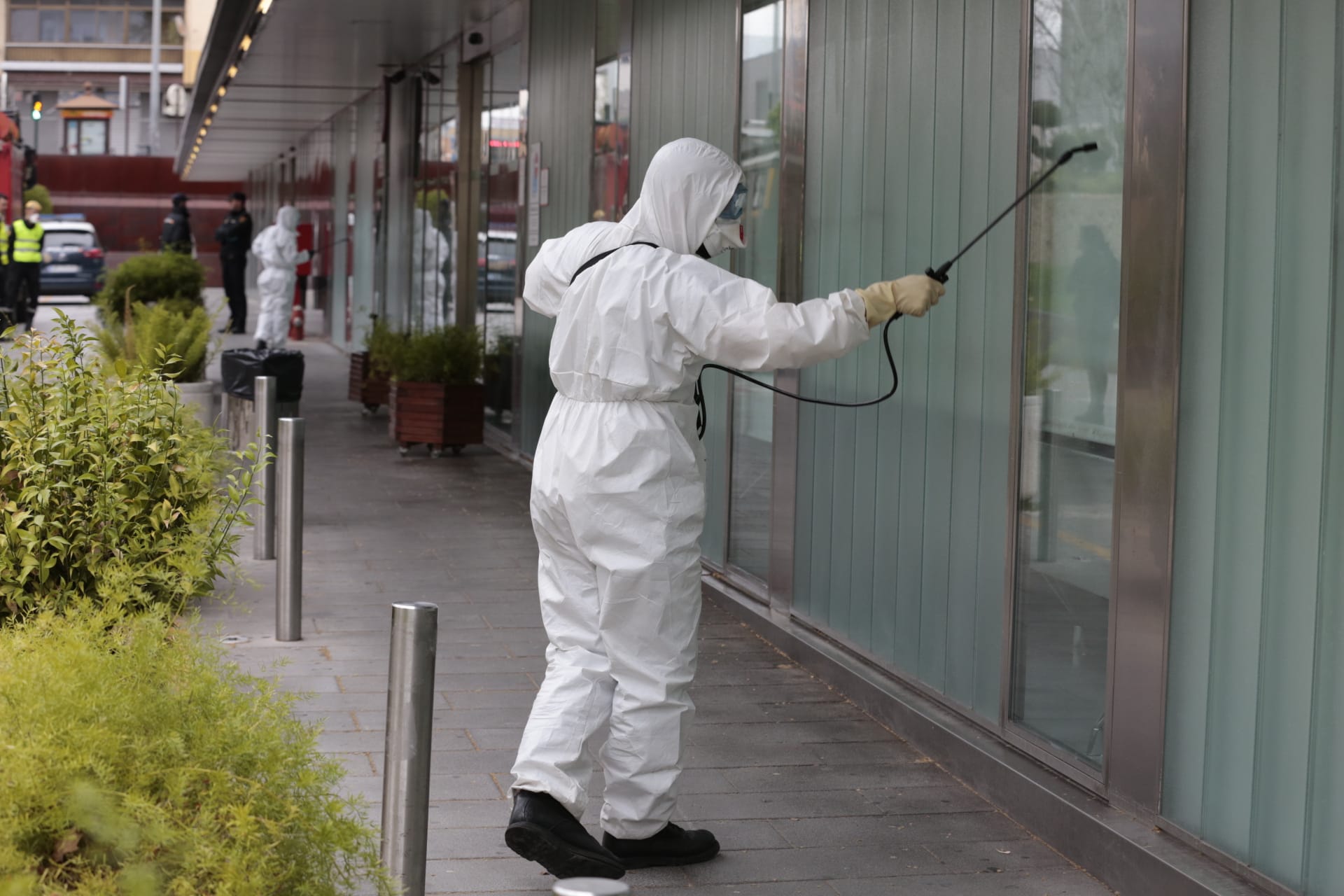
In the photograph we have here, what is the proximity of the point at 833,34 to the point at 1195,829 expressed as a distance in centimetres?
346

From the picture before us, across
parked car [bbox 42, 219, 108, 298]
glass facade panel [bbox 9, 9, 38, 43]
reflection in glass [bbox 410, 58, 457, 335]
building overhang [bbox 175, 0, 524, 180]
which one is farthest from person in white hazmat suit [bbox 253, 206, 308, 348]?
glass facade panel [bbox 9, 9, 38, 43]

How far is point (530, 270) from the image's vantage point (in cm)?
451

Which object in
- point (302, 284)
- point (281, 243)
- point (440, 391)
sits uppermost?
point (281, 243)

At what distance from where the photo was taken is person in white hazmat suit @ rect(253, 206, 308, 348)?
20.3 meters

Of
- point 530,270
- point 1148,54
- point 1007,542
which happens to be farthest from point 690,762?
point 1148,54

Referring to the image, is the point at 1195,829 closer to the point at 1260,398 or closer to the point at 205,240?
the point at 1260,398

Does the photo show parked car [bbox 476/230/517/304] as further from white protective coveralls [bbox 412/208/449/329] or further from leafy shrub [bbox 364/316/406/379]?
white protective coveralls [bbox 412/208/449/329]

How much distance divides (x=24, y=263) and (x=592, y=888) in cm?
2472

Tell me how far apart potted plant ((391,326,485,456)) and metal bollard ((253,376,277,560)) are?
12.3ft

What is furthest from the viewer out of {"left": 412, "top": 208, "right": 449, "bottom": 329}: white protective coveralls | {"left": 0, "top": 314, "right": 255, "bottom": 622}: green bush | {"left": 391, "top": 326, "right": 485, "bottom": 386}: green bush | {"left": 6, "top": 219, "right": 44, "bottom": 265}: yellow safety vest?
{"left": 6, "top": 219, "right": 44, "bottom": 265}: yellow safety vest

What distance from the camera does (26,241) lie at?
80.9 ft

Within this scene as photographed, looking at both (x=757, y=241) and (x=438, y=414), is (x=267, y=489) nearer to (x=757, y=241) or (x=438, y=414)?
(x=757, y=241)

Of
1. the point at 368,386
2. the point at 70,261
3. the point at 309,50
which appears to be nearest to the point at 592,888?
the point at 368,386

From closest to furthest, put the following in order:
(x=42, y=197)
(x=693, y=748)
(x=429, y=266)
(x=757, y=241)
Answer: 1. (x=693, y=748)
2. (x=757, y=241)
3. (x=429, y=266)
4. (x=42, y=197)
